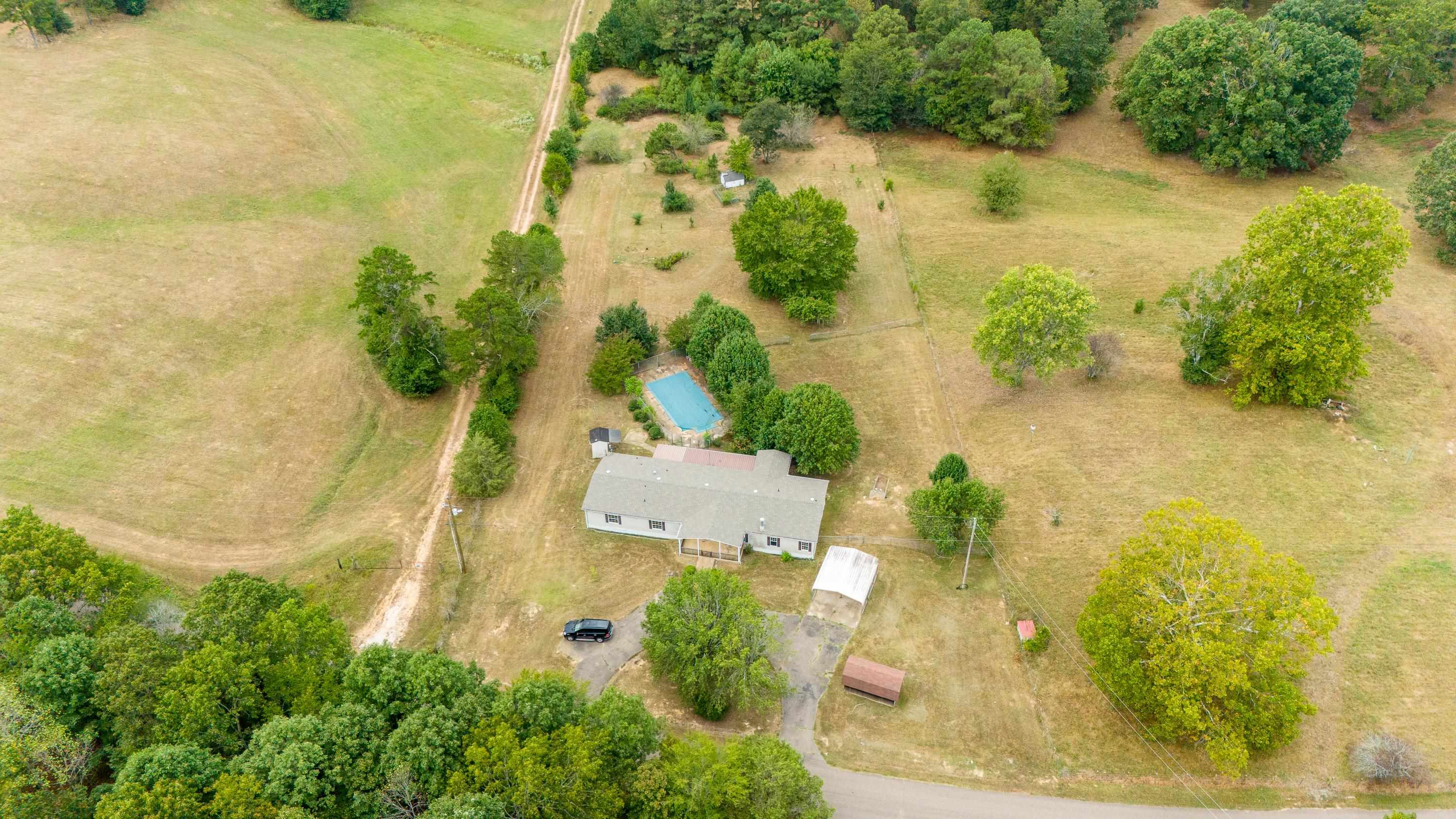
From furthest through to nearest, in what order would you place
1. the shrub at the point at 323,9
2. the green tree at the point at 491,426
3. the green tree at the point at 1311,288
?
1. the shrub at the point at 323,9
2. the green tree at the point at 491,426
3. the green tree at the point at 1311,288

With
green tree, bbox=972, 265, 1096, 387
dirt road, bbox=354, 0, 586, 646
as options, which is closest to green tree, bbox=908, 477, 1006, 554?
green tree, bbox=972, 265, 1096, 387

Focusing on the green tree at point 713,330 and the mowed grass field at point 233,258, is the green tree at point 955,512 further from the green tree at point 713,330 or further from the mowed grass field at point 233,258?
the mowed grass field at point 233,258

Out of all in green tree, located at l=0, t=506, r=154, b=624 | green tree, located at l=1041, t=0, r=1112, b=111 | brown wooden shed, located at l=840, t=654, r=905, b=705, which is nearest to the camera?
green tree, located at l=0, t=506, r=154, b=624

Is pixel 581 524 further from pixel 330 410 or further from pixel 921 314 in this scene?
pixel 921 314

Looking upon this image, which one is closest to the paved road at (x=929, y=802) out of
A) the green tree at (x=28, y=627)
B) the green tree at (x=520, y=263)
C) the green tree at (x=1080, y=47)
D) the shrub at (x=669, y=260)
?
the green tree at (x=28, y=627)

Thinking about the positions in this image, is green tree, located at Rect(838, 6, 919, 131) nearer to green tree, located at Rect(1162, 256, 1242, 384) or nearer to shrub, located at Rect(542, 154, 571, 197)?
shrub, located at Rect(542, 154, 571, 197)

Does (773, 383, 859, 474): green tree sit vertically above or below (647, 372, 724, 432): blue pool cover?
above
